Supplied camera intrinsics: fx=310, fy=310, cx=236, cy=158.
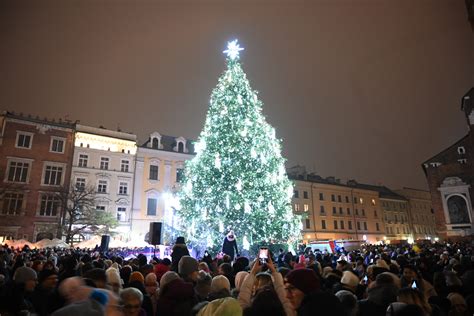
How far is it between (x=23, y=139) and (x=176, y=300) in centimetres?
4337

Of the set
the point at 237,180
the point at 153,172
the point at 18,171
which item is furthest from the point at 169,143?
the point at 237,180

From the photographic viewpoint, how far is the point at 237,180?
755 inches

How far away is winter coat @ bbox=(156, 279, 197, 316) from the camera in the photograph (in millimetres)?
4117

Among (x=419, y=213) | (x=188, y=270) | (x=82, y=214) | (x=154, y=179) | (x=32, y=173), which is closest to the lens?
(x=188, y=270)

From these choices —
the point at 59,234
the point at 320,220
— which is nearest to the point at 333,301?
the point at 59,234

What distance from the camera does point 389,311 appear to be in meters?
3.62

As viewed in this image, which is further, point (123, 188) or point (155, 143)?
point (155, 143)

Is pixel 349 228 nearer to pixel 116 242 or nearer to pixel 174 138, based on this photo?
pixel 174 138

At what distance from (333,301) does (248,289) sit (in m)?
1.61

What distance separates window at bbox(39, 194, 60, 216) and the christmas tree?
2553 cm

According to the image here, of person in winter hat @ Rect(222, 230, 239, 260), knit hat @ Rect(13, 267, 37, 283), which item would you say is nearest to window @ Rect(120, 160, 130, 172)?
person in winter hat @ Rect(222, 230, 239, 260)

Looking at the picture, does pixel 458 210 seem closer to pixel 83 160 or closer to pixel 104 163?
pixel 104 163

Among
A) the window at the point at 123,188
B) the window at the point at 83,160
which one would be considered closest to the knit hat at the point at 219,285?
the window at the point at 123,188

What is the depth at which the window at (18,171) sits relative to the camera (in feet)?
122
